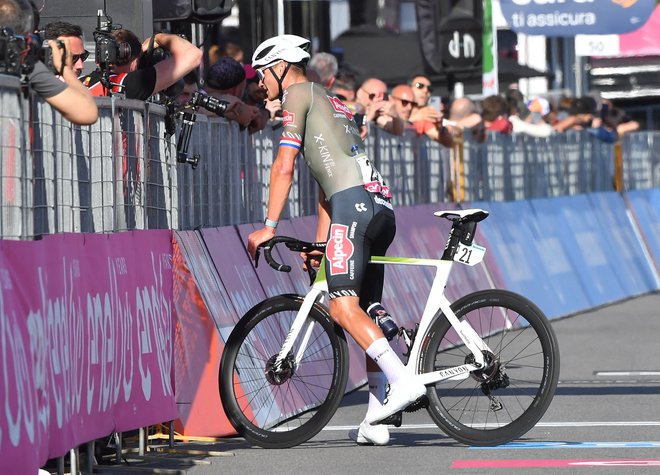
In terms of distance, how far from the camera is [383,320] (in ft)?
31.2

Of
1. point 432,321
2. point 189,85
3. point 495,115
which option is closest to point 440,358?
point 432,321

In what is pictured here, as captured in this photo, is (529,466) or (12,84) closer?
(12,84)

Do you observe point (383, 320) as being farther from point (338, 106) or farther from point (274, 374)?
point (338, 106)

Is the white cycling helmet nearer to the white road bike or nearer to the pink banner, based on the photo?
the white road bike

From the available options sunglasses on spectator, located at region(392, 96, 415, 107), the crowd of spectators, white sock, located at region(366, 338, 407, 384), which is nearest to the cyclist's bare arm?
white sock, located at region(366, 338, 407, 384)

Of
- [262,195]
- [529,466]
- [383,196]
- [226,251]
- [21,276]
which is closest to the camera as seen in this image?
[21,276]

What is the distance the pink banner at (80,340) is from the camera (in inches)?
289

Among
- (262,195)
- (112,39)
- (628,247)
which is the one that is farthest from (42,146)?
(628,247)

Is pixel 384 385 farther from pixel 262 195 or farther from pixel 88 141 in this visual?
pixel 262 195

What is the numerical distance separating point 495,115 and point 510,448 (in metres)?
11.1

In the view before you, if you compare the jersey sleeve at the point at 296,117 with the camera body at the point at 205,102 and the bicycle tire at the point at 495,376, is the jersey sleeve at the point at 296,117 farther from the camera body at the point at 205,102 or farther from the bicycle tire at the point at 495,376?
the bicycle tire at the point at 495,376

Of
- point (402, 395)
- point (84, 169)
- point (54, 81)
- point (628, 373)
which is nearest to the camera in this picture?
point (54, 81)

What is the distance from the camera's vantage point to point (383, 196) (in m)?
9.55

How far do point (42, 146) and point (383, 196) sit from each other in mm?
2125
